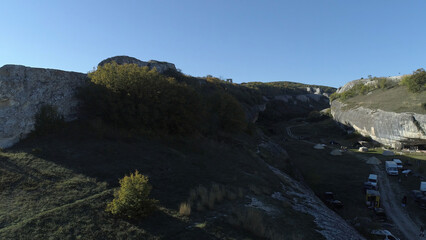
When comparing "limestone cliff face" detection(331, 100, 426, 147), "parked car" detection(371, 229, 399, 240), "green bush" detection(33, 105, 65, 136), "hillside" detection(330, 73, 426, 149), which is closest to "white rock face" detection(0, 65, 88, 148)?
"green bush" detection(33, 105, 65, 136)

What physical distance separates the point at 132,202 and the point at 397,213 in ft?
75.7

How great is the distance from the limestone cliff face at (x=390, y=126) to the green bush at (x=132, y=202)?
5024cm

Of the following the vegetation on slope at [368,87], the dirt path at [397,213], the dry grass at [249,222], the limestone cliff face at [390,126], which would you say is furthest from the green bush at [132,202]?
the vegetation on slope at [368,87]

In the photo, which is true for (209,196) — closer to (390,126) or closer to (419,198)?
(419,198)

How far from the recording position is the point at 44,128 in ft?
52.2

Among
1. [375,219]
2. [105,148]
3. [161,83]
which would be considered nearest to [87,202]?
[105,148]

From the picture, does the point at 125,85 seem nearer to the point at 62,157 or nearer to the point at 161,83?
the point at 161,83

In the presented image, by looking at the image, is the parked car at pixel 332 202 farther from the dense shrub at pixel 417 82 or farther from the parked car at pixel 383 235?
the dense shrub at pixel 417 82

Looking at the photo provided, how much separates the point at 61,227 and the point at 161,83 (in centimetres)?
1503

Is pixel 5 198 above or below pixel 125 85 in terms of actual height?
below

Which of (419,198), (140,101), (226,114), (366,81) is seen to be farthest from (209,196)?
(366,81)

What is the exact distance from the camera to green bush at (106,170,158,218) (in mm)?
8750

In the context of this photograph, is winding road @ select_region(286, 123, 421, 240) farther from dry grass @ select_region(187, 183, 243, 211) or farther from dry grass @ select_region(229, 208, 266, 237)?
dry grass @ select_region(229, 208, 266, 237)

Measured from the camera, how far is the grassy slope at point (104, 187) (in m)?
8.02
